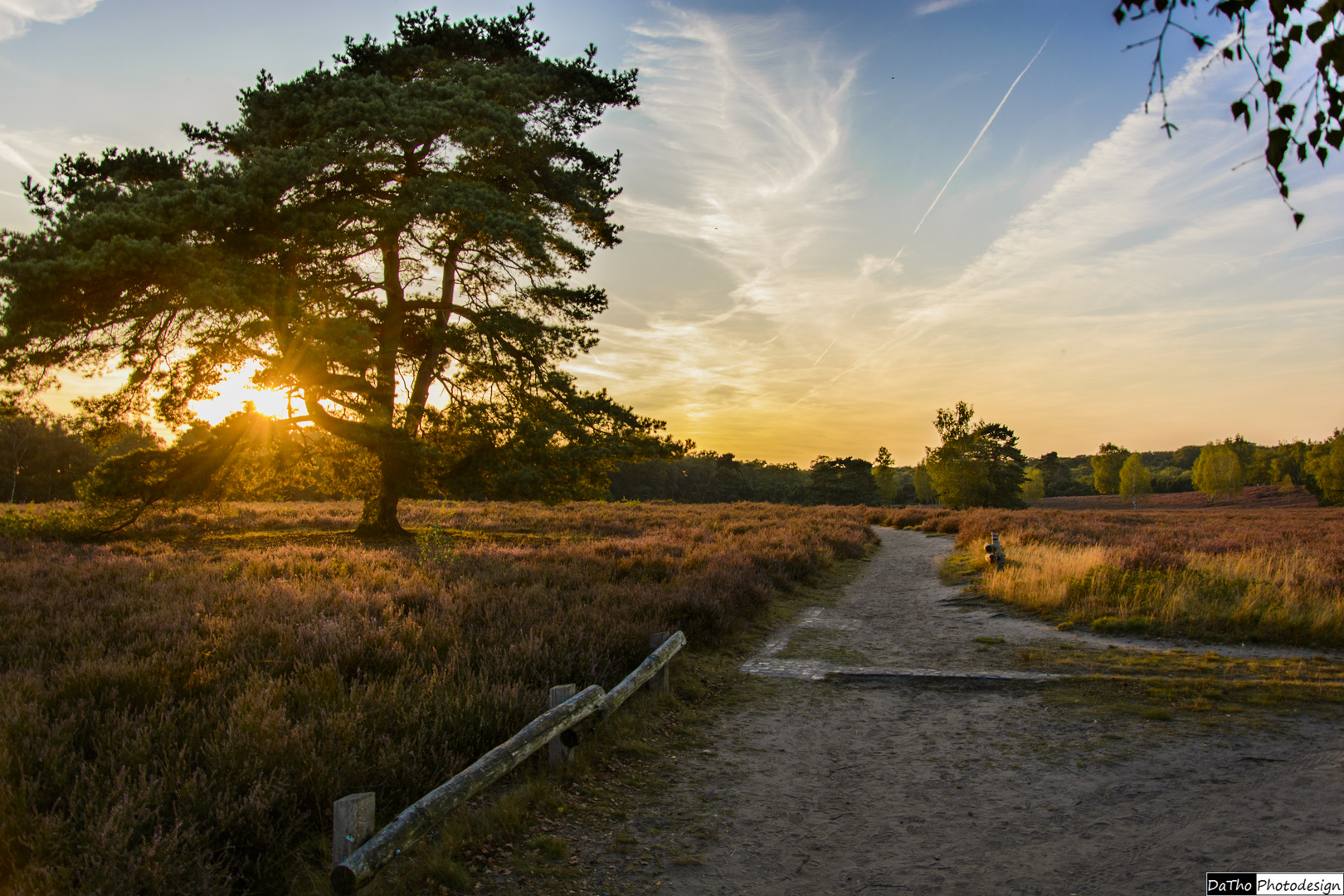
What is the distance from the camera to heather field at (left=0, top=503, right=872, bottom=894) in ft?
11.3

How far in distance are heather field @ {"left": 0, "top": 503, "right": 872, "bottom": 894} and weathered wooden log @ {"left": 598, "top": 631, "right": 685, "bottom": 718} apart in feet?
1.38

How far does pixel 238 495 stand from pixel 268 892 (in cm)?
1977

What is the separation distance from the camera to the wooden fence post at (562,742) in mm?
5098

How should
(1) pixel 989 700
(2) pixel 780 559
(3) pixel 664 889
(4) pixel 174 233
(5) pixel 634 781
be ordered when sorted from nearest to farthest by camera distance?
(3) pixel 664 889, (5) pixel 634 781, (1) pixel 989 700, (4) pixel 174 233, (2) pixel 780 559

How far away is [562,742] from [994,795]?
3380 millimetres

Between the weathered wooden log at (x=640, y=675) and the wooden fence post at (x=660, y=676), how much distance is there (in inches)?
2.2

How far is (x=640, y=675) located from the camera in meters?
6.48

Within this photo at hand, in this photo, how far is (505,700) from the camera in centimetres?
539

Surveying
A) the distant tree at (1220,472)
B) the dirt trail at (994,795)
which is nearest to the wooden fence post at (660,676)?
the dirt trail at (994,795)

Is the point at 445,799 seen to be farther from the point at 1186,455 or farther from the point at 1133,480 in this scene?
the point at 1186,455

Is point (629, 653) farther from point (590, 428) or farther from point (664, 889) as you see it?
point (590, 428)

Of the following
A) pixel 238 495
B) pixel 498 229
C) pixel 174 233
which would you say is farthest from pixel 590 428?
pixel 238 495

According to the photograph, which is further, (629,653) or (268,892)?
(629,653)

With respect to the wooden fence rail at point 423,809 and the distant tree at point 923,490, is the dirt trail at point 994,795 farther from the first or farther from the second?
the distant tree at point 923,490
